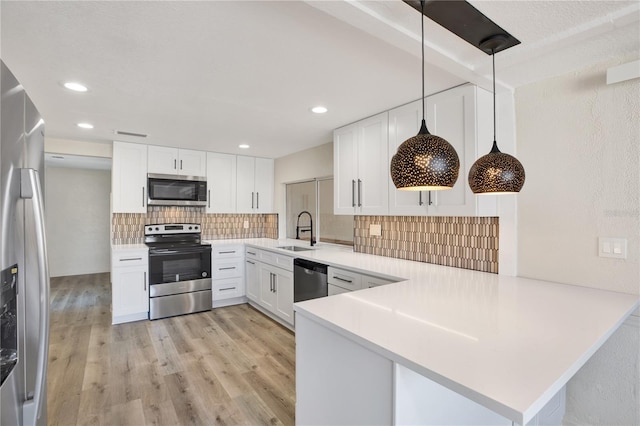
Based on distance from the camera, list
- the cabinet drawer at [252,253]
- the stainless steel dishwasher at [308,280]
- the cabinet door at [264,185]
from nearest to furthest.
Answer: the stainless steel dishwasher at [308,280] → the cabinet drawer at [252,253] → the cabinet door at [264,185]

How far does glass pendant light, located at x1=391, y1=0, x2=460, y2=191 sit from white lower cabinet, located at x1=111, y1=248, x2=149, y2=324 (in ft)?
12.1

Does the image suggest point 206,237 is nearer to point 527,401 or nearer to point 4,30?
point 4,30

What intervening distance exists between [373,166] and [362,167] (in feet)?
0.48

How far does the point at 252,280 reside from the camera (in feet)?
14.4

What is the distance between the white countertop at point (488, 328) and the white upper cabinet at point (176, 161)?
3.54m

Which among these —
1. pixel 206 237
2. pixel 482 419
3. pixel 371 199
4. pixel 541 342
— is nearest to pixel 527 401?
pixel 541 342

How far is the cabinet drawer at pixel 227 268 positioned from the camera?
4.38 m

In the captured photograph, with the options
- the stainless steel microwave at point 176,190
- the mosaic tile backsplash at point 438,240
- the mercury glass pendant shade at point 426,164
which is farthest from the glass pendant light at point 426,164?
the stainless steel microwave at point 176,190

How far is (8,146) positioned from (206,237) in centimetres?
411

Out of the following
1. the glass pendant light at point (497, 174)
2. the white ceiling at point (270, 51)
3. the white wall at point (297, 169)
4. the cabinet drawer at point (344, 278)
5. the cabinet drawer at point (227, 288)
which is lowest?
the cabinet drawer at point (227, 288)

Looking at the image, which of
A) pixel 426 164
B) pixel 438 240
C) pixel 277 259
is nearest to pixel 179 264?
pixel 277 259

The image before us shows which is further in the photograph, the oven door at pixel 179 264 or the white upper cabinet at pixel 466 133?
the oven door at pixel 179 264

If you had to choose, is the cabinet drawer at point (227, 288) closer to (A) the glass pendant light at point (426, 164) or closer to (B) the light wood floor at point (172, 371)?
(B) the light wood floor at point (172, 371)

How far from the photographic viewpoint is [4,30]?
5.21 feet
